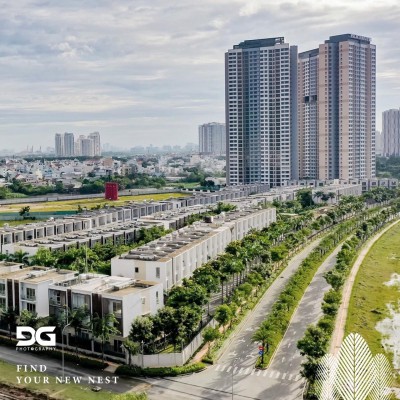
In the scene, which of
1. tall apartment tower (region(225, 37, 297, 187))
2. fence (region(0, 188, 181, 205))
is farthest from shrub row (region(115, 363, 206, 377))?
tall apartment tower (region(225, 37, 297, 187))

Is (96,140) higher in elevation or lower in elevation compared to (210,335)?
higher

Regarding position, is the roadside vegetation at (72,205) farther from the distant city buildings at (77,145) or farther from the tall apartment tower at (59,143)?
the tall apartment tower at (59,143)

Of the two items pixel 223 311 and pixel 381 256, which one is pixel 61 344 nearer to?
pixel 223 311

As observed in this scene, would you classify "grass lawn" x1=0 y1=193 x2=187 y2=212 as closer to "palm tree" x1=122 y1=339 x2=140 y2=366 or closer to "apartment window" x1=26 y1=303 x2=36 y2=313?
"apartment window" x1=26 y1=303 x2=36 y2=313

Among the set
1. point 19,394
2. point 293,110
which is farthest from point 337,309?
point 293,110

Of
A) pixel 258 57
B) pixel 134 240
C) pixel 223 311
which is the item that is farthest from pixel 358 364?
pixel 258 57
